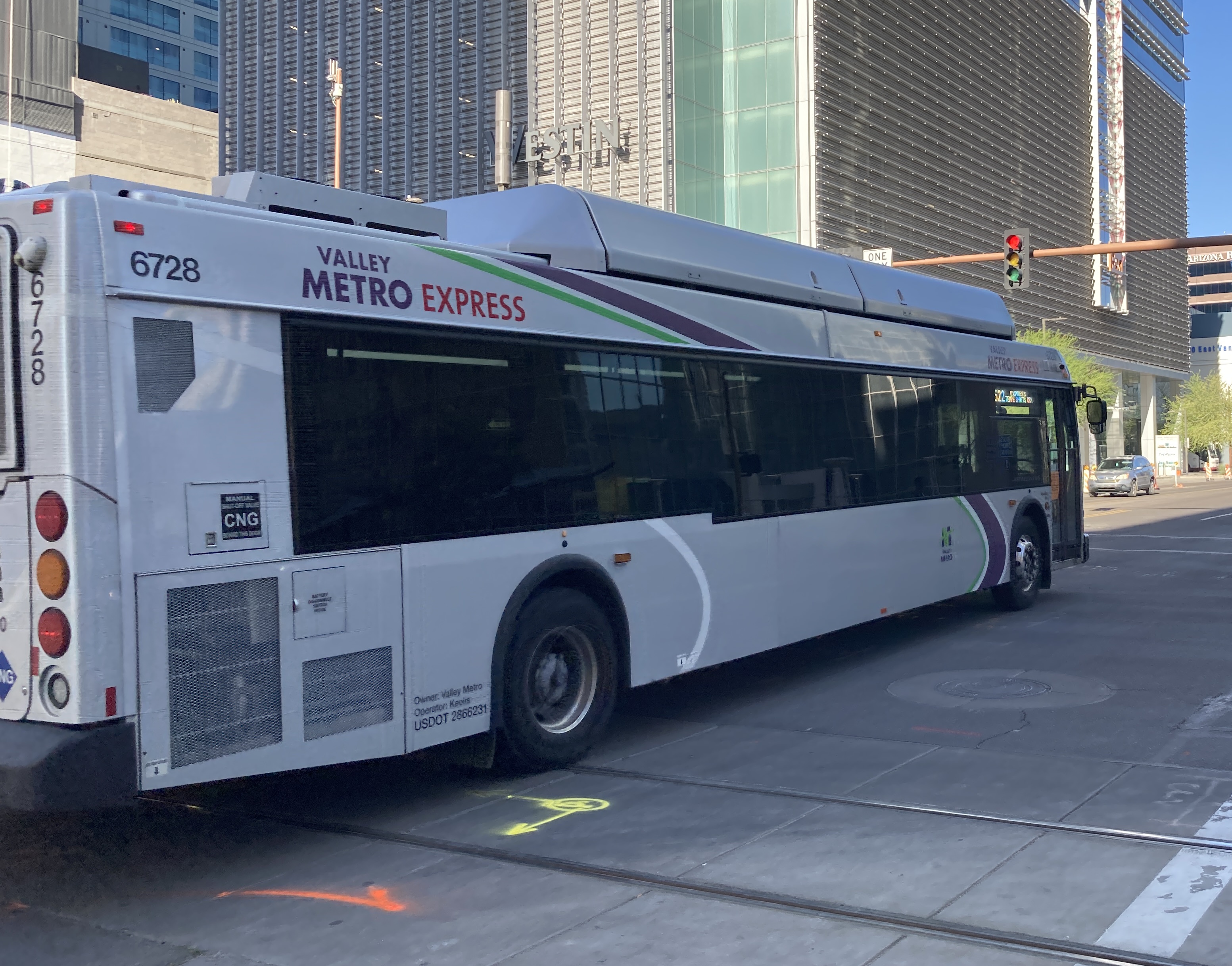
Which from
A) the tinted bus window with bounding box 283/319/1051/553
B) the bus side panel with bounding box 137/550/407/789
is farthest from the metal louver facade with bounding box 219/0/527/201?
the bus side panel with bounding box 137/550/407/789

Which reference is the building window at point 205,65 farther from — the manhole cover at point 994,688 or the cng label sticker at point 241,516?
the cng label sticker at point 241,516

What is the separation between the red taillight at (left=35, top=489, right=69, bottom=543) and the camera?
4.91 metres

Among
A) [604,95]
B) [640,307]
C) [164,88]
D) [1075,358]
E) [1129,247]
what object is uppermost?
[164,88]

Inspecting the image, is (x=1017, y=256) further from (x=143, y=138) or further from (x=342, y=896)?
(x=143, y=138)

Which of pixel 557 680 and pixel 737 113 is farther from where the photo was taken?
pixel 737 113

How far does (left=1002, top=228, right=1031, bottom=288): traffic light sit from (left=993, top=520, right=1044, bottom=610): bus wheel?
30.8 feet

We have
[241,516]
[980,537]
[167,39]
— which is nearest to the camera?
[241,516]

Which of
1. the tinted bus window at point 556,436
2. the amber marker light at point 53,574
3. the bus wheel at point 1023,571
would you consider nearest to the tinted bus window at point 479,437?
the tinted bus window at point 556,436

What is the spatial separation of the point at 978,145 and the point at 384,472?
4621cm

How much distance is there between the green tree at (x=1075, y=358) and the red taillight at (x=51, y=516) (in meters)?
46.9

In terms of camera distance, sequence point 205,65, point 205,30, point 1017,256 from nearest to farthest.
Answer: point 1017,256
point 205,30
point 205,65

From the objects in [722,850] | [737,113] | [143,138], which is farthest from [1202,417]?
[722,850]

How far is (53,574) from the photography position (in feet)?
16.2

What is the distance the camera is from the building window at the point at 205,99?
285 feet
